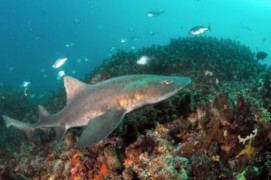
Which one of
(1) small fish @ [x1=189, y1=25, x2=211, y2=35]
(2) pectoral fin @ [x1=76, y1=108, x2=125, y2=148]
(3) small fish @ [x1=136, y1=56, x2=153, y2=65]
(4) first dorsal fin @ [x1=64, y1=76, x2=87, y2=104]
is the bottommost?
(3) small fish @ [x1=136, y1=56, x2=153, y2=65]

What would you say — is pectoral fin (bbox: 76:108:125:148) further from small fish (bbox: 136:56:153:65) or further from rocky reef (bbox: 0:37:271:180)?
small fish (bbox: 136:56:153:65)

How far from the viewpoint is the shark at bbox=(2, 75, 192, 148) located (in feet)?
15.9

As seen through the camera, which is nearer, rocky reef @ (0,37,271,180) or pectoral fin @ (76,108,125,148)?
rocky reef @ (0,37,271,180)

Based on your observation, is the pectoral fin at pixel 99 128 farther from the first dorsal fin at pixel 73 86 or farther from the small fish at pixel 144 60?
the small fish at pixel 144 60

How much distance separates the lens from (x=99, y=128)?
4801 mm

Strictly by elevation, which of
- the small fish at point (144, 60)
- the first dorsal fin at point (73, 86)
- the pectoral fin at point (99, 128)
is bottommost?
the small fish at point (144, 60)

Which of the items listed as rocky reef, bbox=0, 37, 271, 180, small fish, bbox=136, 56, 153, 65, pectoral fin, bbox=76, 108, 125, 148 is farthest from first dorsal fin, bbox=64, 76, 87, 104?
small fish, bbox=136, 56, 153, 65

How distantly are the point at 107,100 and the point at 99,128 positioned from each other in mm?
864

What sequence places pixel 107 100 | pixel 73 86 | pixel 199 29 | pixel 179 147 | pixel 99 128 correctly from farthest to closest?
pixel 199 29
pixel 73 86
pixel 107 100
pixel 179 147
pixel 99 128

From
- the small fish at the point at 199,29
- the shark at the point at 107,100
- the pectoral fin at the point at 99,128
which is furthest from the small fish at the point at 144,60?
the pectoral fin at the point at 99,128

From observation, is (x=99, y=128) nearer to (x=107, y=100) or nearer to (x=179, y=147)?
(x=107, y=100)

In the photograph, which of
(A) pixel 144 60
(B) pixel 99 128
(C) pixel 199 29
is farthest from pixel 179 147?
(C) pixel 199 29

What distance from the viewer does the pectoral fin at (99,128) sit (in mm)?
4617

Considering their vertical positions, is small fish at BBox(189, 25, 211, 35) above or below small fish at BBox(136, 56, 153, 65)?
above
